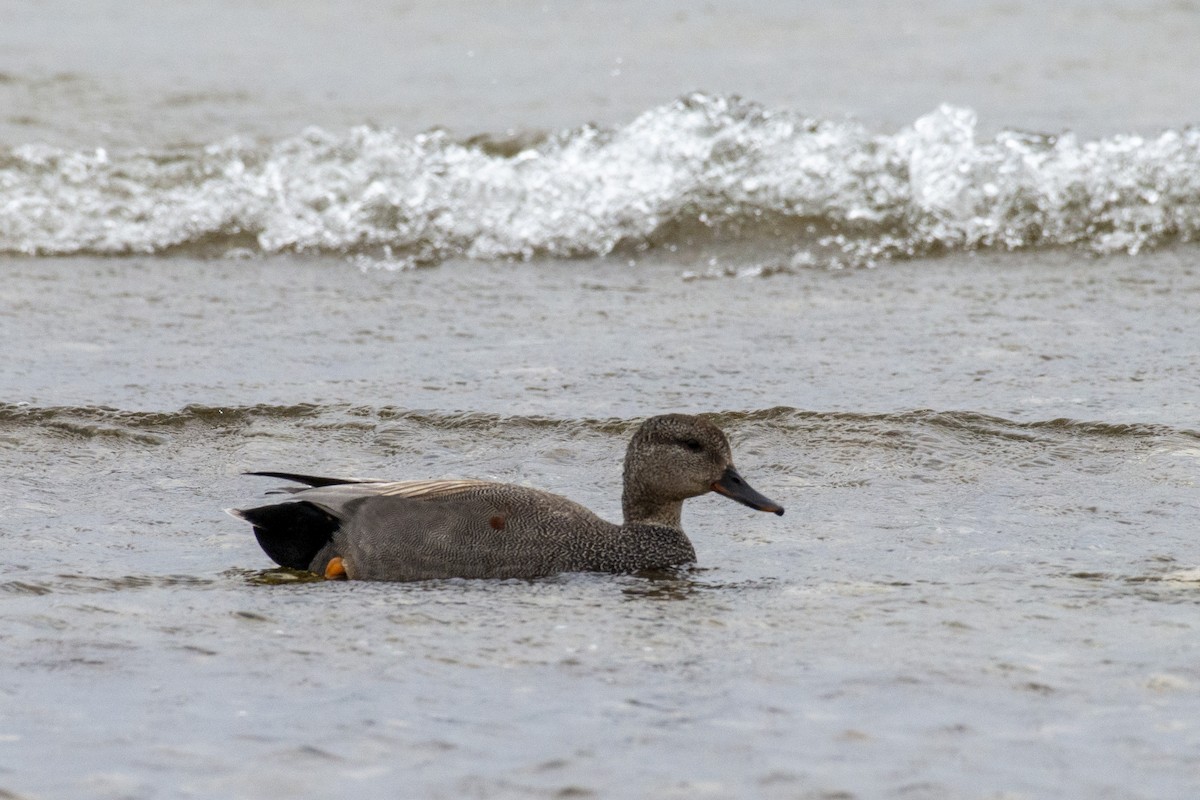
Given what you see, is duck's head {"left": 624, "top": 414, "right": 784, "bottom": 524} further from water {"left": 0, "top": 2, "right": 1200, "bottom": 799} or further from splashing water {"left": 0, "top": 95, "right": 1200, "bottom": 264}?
splashing water {"left": 0, "top": 95, "right": 1200, "bottom": 264}

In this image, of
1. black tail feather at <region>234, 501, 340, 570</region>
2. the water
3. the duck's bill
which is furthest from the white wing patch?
the duck's bill

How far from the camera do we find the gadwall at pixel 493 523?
235 inches

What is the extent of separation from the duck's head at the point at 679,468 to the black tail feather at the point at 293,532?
3.57 ft

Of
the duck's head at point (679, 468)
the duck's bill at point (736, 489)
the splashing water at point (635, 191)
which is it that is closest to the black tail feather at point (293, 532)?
the duck's head at point (679, 468)

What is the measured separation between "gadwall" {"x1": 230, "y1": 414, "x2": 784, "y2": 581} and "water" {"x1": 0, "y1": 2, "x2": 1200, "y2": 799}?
18 cm

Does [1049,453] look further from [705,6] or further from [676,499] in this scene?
[705,6]

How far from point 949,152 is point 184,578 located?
840 centimetres

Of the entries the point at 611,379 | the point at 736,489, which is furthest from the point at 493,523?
the point at 611,379

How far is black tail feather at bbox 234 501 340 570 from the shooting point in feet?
19.9

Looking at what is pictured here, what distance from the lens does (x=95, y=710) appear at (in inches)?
179

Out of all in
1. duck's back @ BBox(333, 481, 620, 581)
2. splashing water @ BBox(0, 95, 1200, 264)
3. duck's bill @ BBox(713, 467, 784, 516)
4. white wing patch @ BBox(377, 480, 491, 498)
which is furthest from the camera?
splashing water @ BBox(0, 95, 1200, 264)

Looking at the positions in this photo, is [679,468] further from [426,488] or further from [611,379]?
[611,379]

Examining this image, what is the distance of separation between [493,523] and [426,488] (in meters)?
0.28

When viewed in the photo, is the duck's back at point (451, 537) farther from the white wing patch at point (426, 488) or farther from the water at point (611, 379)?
the water at point (611, 379)
